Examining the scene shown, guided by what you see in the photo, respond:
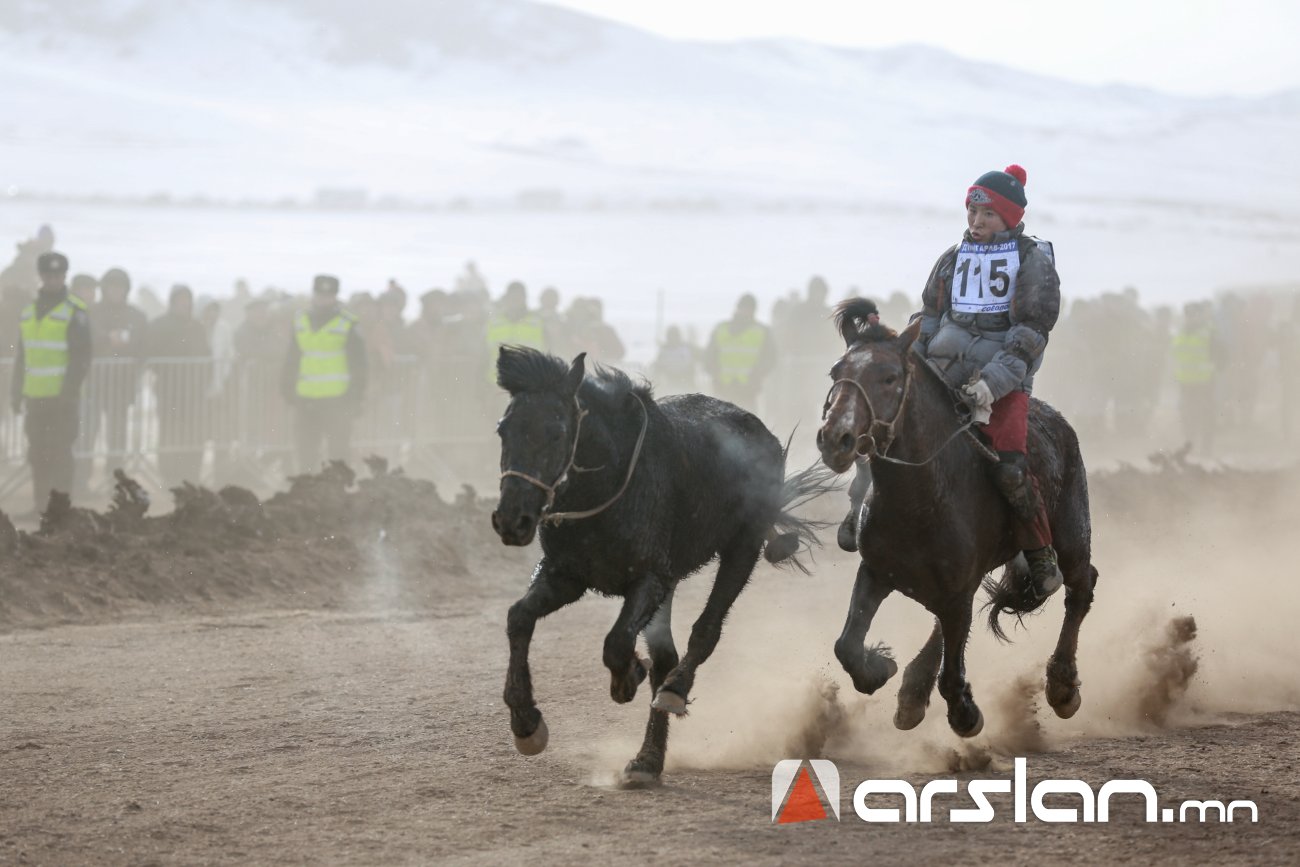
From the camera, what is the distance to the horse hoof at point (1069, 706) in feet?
24.9

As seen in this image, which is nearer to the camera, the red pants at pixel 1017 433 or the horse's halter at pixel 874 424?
the horse's halter at pixel 874 424

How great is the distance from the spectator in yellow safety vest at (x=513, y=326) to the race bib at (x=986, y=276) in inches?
437

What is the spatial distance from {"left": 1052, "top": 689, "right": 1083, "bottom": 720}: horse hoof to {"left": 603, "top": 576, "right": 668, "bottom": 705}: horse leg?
2.22m

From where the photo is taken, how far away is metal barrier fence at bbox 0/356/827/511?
15836mm

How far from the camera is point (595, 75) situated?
2852 inches

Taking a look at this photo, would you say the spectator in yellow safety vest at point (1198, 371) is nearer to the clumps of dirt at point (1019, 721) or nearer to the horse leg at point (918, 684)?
the clumps of dirt at point (1019, 721)

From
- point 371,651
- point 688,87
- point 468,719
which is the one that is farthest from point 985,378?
point 688,87

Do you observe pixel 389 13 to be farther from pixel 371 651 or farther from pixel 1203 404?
pixel 371 651

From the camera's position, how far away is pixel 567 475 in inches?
246

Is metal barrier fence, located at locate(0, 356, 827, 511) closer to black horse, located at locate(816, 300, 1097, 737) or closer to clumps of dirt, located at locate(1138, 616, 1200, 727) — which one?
clumps of dirt, located at locate(1138, 616, 1200, 727)

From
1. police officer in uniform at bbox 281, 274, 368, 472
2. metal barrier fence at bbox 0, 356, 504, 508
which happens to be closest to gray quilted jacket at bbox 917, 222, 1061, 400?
police officer in uniform at bbox 281, 274, 368, 472

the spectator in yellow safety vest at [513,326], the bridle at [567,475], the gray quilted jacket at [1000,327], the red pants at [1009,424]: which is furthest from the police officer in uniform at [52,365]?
the red pants at [1009,424]

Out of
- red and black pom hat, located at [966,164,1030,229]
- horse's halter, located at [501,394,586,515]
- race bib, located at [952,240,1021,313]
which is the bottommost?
horse's halter, located at [501,394,586,515]

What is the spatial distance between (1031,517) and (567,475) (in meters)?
2.13
